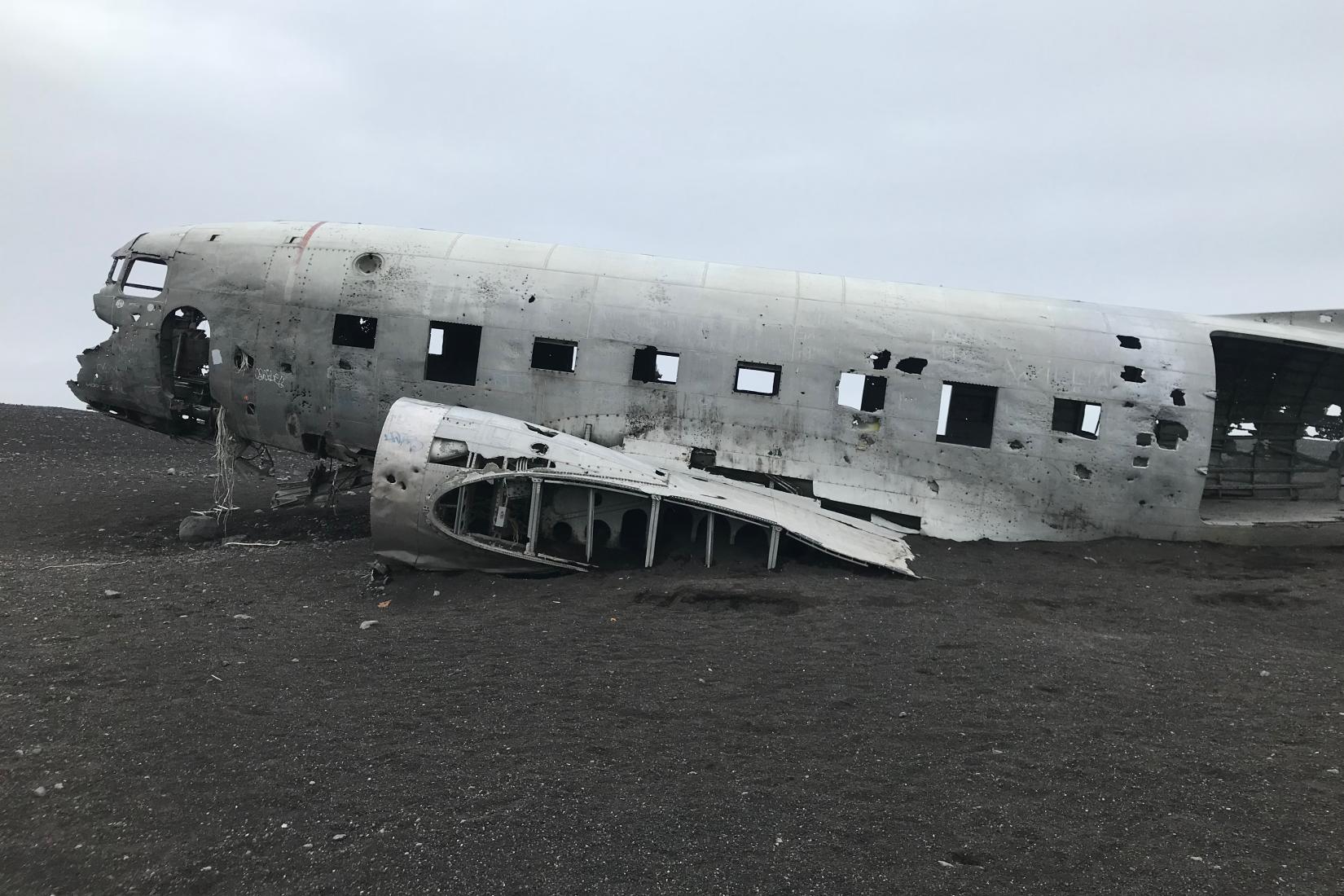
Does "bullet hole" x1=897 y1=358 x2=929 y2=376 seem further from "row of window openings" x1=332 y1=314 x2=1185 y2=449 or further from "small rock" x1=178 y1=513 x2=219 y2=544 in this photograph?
"small rock" x1=178 y1=513 x2=219 y2=544

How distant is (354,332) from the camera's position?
38.5 feet

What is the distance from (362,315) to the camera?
38.2ft

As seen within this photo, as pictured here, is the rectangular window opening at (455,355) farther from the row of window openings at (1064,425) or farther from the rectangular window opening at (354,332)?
the row of window openings at (1064,425)

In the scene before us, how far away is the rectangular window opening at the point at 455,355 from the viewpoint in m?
11.6

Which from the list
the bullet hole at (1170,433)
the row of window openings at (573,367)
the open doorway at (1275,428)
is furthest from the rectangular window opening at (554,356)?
the open doorway at (1275,428)

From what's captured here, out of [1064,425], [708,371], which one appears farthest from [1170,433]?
[708,371]

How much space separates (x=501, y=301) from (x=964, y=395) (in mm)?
7526

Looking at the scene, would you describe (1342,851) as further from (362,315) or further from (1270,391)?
(1270,391)

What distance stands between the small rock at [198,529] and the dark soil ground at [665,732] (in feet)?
8.59

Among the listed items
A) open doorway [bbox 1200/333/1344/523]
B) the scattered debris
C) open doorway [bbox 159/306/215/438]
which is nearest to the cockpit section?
open doorway [bbox 159/306/215/438]

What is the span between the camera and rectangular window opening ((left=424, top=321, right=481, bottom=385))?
459 inches

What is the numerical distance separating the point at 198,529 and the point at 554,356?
669 cm

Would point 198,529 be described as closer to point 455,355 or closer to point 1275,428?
point 455,355

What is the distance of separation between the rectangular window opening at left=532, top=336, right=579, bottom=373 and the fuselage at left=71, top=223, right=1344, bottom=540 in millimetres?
32
